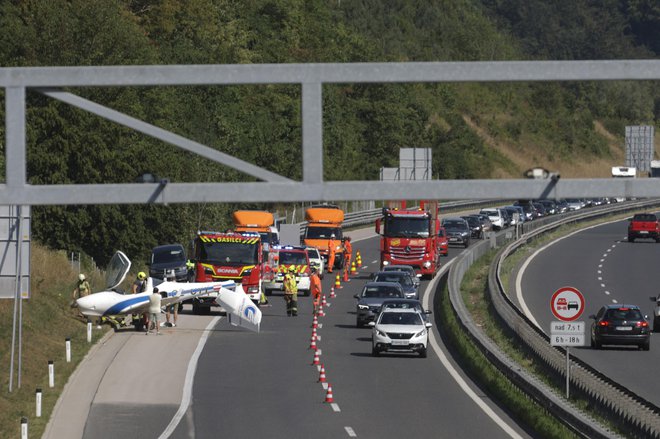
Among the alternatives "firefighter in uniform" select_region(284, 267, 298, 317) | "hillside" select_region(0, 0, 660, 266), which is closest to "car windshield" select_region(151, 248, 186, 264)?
"hillside" select_region(0, 0, 660, 266)

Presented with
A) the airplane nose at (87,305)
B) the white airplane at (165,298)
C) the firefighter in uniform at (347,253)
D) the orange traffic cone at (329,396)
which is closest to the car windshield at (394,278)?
the white airplane at (165,298)

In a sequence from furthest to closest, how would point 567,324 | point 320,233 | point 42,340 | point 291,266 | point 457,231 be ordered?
point 457,231
point 320,233
point 291,266
point 42,340
point 567,324

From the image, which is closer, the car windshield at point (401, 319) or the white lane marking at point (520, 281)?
the car windshield at point (401, 319)

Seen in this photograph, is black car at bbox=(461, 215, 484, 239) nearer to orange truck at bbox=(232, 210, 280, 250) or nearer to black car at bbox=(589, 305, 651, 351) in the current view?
orange truck at bbox=(232, 210, 280, 250)

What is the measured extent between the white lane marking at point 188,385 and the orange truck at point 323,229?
62.7ft

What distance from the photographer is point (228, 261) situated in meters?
47.8

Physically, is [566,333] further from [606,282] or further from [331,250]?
[331,250]

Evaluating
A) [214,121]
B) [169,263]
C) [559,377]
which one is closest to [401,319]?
[559,377]

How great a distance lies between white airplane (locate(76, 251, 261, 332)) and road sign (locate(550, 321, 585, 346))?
16.0 meters

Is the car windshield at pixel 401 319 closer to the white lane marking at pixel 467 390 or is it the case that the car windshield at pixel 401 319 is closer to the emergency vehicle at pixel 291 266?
the white lane marking at pixel 467 390

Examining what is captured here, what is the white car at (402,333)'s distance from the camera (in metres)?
38.7

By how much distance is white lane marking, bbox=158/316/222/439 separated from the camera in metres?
27.3

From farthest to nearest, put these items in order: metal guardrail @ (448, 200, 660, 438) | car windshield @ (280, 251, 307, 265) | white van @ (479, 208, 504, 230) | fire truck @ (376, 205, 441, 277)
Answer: white van @ (479, 208, 504, 230)
fire truck @ (376, 205, 441, 277)
car windshield @ (280, 251, 307, 265)
metal guardrail @ (448, 200, 660, 438)

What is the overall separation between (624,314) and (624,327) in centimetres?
37
